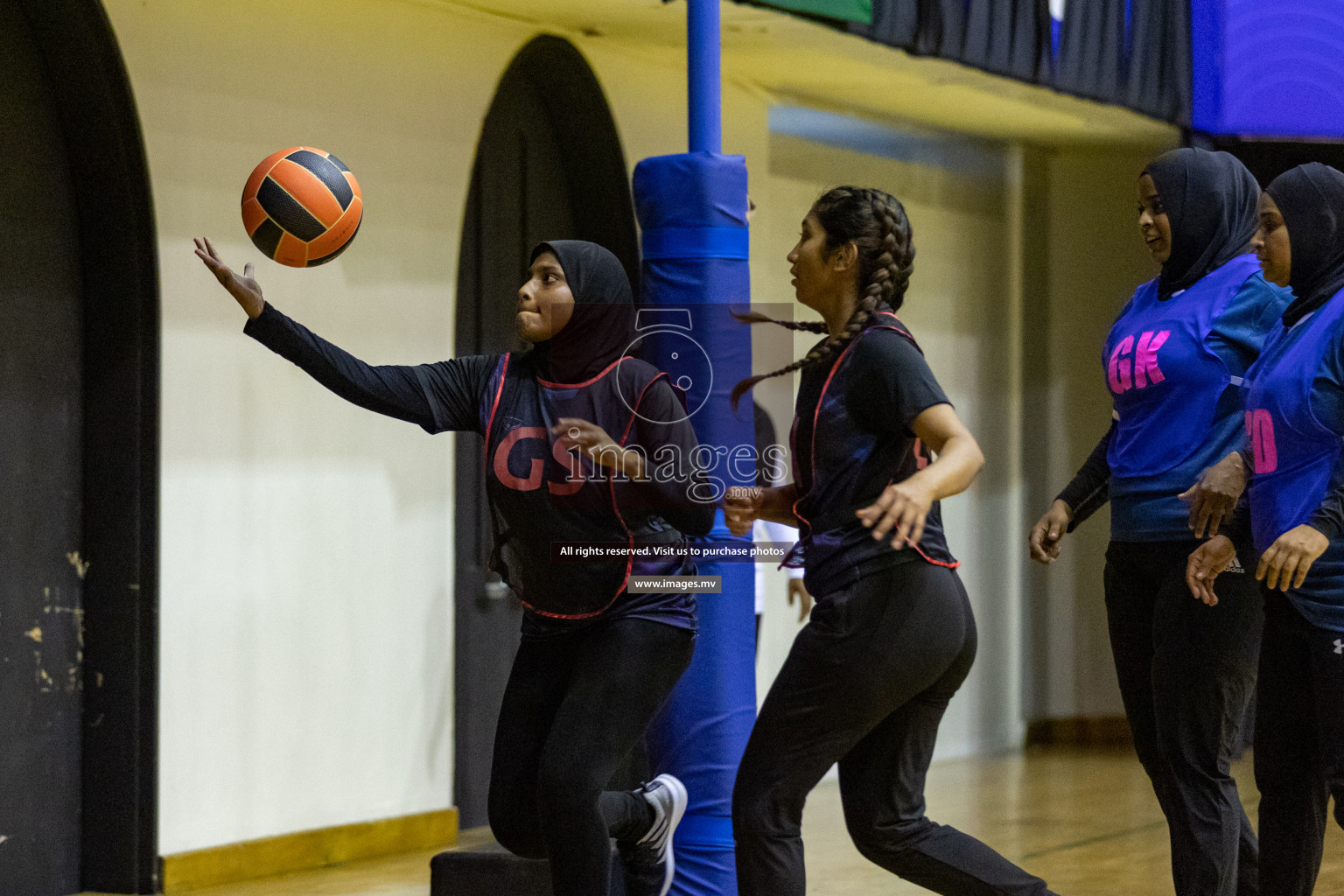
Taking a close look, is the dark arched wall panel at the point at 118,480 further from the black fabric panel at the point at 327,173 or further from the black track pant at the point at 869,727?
the black track pant at the point at 869,727

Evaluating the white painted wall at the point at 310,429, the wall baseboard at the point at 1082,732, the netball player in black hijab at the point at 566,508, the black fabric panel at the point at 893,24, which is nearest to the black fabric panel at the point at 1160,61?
the black fabric panel at the point at 893,24

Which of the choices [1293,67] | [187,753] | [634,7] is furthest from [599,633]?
[1293,67]

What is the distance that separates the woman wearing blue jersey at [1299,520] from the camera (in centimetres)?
332

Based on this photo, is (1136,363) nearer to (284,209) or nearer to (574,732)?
(574,732)

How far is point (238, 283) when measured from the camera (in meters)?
3.52

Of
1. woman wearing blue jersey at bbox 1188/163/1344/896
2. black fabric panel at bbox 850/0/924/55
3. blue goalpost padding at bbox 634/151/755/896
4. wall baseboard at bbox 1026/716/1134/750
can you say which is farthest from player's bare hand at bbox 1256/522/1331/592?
wall baseboard at bbox 1026/716/1134/750

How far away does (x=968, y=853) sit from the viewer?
3.11m

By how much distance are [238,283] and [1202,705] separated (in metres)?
2.27

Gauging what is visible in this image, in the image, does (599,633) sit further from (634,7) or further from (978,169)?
(978,169)

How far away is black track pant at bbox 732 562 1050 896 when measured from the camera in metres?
3.02

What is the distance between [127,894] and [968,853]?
3022mm

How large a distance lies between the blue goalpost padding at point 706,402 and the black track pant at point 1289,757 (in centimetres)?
136

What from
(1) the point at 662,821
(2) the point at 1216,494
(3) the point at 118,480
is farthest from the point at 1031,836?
(3) the point at 118,480

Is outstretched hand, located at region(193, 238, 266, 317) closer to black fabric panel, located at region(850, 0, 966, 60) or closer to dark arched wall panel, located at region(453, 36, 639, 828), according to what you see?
dark arched wall panel, located at region(453, 36, 639, 828)
